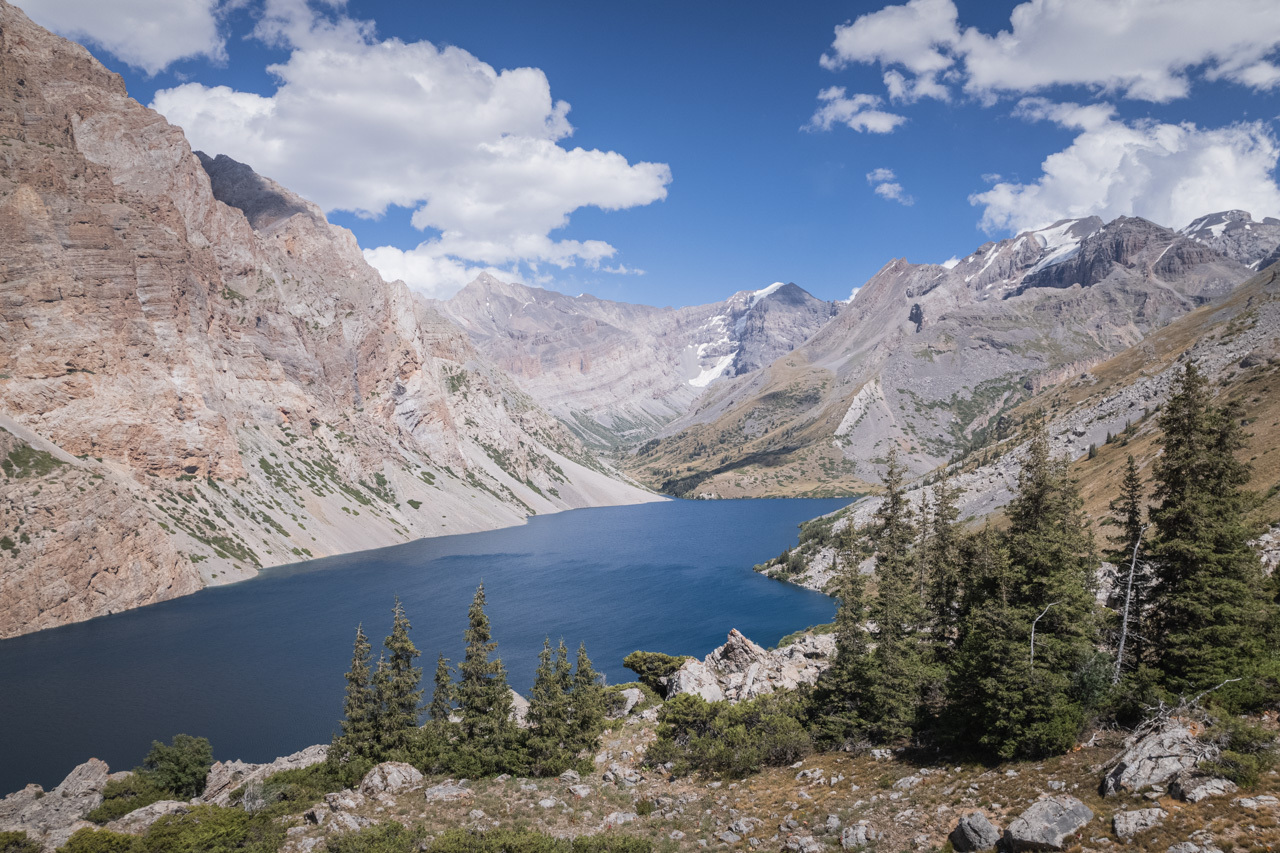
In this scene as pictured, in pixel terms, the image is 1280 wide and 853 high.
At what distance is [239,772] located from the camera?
1758 inches

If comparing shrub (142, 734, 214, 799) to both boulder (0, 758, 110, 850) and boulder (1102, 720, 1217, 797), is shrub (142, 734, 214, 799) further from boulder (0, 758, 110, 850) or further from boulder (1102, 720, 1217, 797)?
boulder (1102, 720, 1217, 797)

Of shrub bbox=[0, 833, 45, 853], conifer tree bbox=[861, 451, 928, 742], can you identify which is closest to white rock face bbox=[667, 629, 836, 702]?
conifer tree bbox=[861, 451, 928, 742]

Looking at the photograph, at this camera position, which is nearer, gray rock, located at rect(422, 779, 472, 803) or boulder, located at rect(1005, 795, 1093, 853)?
boulder, located at rect(1005, 795, 1093, 853)

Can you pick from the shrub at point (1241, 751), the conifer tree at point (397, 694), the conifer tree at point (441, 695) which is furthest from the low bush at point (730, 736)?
the shrub at point (1241, 751)

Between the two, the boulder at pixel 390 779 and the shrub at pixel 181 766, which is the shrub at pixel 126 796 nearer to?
the shrub at pixel 181 766

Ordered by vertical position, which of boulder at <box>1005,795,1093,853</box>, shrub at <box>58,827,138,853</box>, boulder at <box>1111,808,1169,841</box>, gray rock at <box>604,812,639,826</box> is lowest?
shrub at <box>58,827,138,853</box>

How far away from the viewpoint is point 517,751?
35875 millimetres

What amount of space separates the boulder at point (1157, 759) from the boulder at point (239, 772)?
41613 mm

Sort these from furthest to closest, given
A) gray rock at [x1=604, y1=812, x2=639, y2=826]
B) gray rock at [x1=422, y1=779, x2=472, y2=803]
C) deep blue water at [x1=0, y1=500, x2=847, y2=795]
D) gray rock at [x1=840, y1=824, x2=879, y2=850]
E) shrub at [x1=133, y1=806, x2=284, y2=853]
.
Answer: deep blue water at [x1=0, y1=500, x2=847, y2=795], gray rock at [x1=422, y1=779, x2=472, y2=803], gray rock at [x1=604, y1=812, x2=639, y2=826], shrub at [x1=133, y1=806, x2=284, y2=853], gray rock at [x1=840, y1=824, x2=879, y2=850]

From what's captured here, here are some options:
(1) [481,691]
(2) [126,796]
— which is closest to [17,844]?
(2) [126,796]

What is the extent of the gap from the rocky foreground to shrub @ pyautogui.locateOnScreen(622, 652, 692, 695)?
2023 centimetres

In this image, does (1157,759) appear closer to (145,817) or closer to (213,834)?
(213,834)

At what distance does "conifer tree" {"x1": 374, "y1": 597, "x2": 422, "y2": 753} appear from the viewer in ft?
126

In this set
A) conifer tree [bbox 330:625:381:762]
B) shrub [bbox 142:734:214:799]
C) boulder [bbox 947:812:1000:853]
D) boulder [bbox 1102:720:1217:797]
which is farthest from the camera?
shrub [bbox 142:734:214:799]
